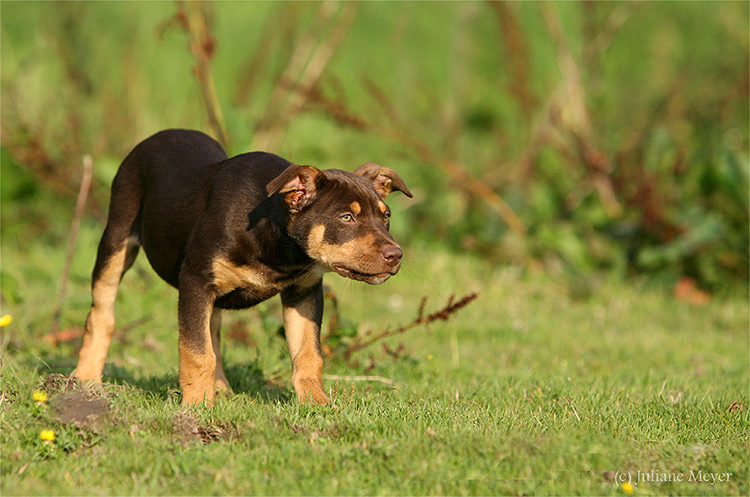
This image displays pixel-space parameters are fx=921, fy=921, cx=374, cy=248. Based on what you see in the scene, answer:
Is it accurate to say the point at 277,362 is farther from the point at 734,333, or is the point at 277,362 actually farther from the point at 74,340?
the point at 734,333

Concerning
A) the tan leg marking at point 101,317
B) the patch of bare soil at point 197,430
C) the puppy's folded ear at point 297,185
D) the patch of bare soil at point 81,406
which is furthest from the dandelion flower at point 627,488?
the tan leg marking at point 101,317

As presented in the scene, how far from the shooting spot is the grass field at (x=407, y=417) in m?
3.92

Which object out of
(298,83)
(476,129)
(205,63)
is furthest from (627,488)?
(476,129)

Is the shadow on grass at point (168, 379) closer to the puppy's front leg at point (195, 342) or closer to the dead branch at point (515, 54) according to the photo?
the puppy's front leg at point (195, 342)

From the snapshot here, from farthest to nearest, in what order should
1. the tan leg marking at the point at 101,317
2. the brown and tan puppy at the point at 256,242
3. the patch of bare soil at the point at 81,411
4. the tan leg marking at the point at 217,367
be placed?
1. the tan leg marking at the point at 101,317
2. the tan leg marking at the point at 217,367
3. the brown and tan puppy at the point at 256,242
4. the patch of bare soil at the point at 81,411

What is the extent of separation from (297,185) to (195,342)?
3.44ft

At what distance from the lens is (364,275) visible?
15.8 feet

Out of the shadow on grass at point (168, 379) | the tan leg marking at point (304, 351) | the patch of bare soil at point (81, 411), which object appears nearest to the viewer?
the patch of bare soil at point (81, 411)

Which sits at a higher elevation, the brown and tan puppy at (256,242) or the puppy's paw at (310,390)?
the brown and tan puppy at (256,242)

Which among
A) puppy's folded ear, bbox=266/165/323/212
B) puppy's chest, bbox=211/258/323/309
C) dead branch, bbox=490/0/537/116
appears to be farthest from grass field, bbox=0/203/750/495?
dead branch, bbox=490/0/537/116

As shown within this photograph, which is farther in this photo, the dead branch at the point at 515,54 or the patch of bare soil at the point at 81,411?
the dead branch at the point at 515,54

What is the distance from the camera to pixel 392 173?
5.44 m

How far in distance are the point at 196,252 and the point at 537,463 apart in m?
2.25

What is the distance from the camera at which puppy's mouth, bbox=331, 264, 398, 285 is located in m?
4.79
